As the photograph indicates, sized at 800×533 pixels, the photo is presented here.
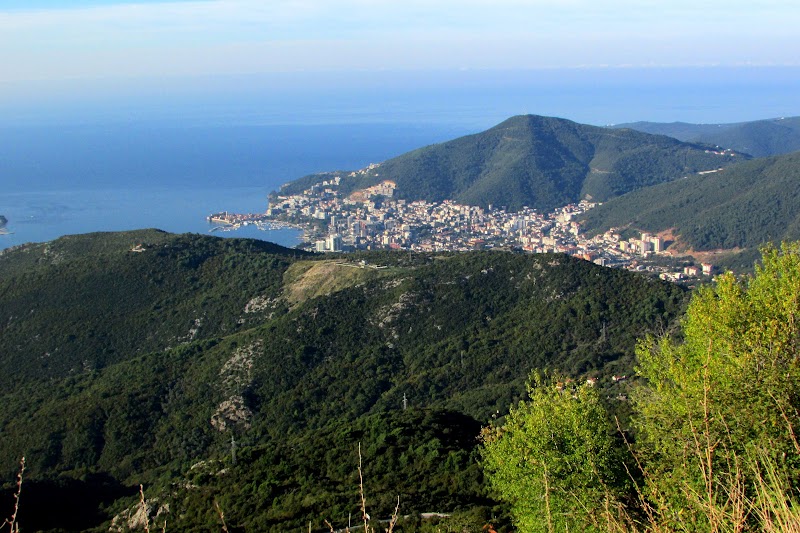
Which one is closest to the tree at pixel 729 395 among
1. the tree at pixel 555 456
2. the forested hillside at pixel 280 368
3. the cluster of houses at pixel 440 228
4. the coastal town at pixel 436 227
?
the tree at pixel 555 456

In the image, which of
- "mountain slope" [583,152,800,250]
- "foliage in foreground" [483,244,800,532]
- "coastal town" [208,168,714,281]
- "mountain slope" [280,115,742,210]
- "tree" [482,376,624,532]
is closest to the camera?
"foliage in foreground" [483,244,800,532]

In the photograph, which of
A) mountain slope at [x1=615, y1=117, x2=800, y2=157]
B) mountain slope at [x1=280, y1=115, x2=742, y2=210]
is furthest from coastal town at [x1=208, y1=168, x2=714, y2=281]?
mountain slope at [x1=615, y1=117, x2=800, y2=157]

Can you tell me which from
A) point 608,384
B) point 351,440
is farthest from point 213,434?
point 608,384

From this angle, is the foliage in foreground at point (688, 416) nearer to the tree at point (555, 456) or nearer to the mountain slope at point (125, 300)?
the tree at point (555, 456)

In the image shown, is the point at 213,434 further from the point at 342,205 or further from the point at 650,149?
the point at 650,149

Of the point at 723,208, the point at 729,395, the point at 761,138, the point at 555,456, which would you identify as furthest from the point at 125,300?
the point at 761,138

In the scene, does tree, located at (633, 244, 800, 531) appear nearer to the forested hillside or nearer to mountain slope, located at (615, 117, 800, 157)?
the forested hillside
